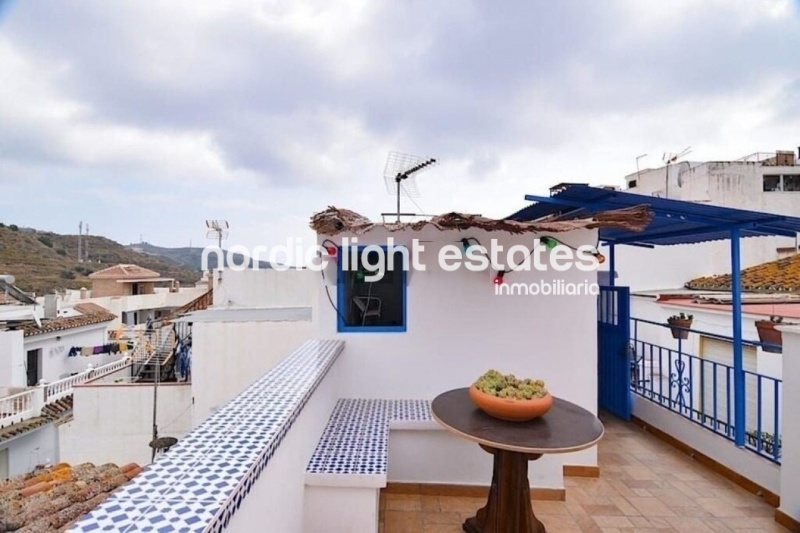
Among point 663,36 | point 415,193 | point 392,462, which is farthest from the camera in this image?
point 663,36

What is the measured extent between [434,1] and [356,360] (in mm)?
5253

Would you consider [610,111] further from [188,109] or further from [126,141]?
[126,141]

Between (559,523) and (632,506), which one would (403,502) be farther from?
(632,506)

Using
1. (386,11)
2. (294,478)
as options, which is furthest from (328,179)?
(294,478)

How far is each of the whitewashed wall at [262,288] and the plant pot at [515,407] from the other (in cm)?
1079

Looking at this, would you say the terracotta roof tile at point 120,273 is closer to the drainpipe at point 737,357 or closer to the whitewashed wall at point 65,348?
the whitewashed wall at point 65,348

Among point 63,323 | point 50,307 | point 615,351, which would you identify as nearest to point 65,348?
point 63,323

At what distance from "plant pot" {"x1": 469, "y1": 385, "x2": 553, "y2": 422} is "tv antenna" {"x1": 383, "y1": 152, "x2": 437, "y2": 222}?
10.8 feet

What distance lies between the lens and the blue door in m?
5.32

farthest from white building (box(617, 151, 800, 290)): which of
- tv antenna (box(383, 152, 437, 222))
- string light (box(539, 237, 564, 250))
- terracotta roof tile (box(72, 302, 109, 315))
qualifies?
terracotta roof tile (box(72, 302, 109, 315))

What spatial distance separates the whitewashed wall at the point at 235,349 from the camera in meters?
9.27

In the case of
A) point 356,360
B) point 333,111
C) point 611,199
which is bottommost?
point 356,360

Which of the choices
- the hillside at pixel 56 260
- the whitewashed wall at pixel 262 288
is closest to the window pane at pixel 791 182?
the whitewashed wall at pixel 262 288

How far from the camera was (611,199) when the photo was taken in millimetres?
4098
